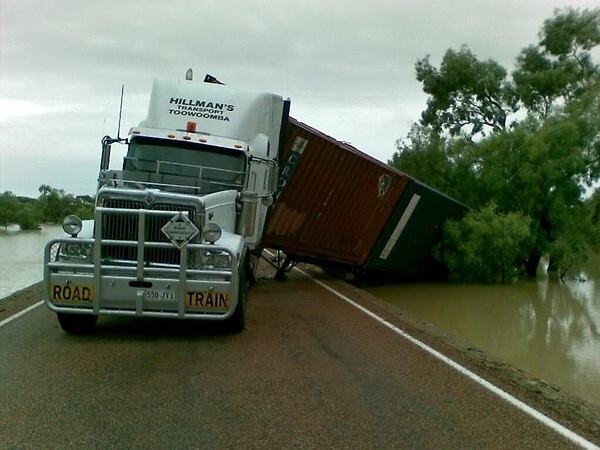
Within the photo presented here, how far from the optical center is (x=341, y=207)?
60.3 ft

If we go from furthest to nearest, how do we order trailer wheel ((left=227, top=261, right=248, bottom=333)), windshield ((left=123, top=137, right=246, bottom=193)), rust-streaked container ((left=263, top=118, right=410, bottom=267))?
1. rust-streaked container ((left=263, top=118, right=410, bottom=267))
2. windshield ((left=123, top=137, right=246, bottom=193))
3. trailer wheel ((left=227, top=261, right=248, bottom=333))

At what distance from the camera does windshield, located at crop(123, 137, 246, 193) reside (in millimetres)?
10633

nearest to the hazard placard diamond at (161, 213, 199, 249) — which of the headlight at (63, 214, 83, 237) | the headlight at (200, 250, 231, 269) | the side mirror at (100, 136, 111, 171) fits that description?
the headlight at (200, 250, 231, 269)

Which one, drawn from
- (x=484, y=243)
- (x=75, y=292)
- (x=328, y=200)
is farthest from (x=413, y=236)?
(x=75, y=292)

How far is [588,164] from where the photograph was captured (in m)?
26.0

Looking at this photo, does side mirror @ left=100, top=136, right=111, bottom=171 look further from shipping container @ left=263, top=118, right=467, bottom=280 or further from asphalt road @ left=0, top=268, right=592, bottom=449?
shipping container @ left=263, top=118, right=467, bottom=280

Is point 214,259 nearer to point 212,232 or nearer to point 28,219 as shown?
point 212,232

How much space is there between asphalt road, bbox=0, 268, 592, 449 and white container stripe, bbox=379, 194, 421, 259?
9495mm

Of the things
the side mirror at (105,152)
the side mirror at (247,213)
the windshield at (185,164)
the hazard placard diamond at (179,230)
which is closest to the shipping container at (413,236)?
the side mirror at (247,213)

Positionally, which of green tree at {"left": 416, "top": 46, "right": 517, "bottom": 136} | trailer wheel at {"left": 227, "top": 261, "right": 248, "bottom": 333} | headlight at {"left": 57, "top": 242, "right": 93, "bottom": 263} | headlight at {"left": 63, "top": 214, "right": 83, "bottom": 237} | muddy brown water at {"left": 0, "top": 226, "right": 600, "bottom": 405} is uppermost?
green tree at {"left": 416, "top": 46, "right": 517, "bottom": 136}

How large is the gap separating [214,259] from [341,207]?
962 cm

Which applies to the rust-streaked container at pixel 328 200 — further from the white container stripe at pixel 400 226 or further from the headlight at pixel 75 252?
the headlight at pixel 75 252

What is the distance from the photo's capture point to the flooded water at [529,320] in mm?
10875

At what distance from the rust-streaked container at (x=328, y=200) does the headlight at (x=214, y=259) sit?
7.80 m
